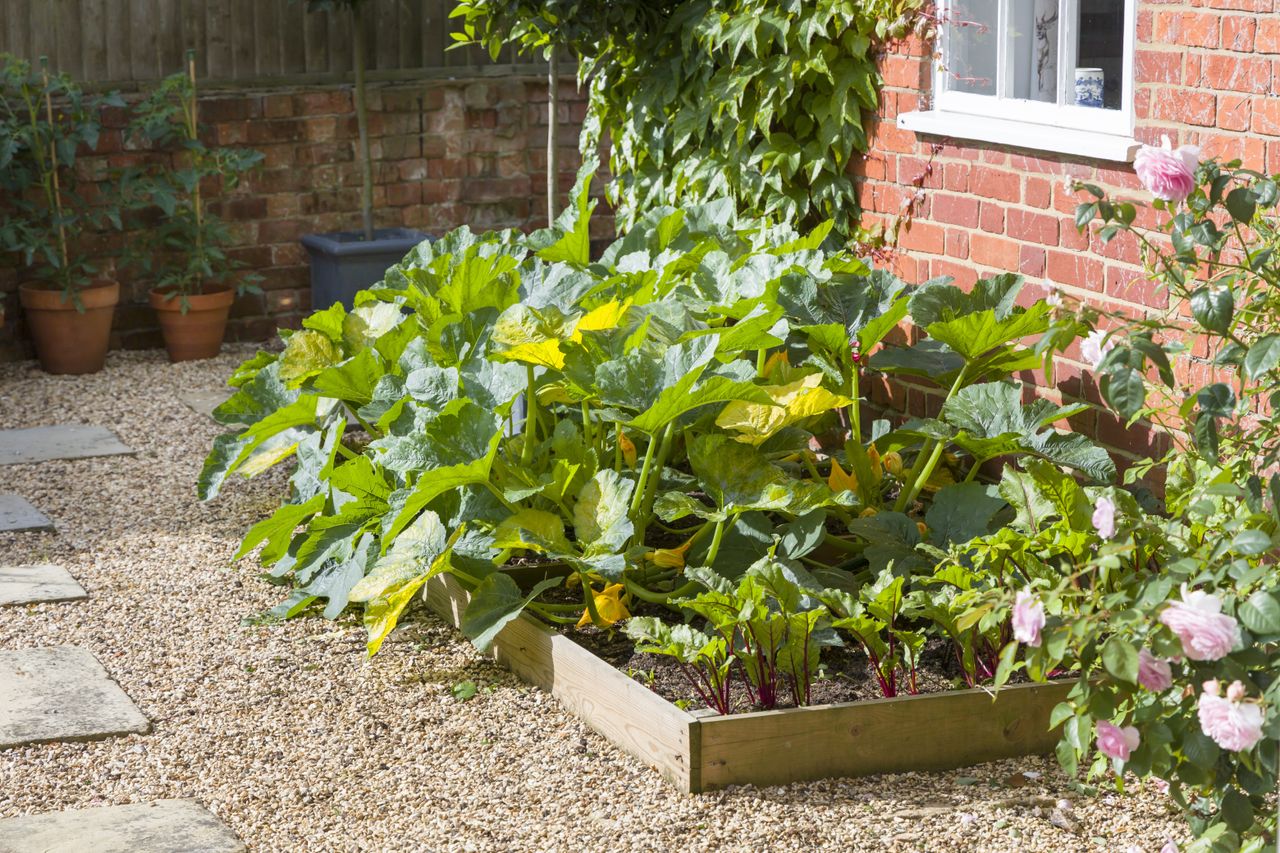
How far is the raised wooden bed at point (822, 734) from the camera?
305 cm

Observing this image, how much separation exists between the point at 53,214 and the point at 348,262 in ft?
4.27

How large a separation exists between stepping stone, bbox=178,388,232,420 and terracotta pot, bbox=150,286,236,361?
62 centimetres

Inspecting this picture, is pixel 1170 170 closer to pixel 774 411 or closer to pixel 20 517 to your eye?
pixel 774 411

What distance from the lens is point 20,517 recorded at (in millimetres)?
5055

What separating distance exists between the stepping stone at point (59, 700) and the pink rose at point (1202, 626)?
2.33m

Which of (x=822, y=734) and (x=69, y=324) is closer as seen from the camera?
(x=822, y=734)

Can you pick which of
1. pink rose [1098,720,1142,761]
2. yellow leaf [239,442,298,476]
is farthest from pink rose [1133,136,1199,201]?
yellow leaf [239,442,298,476]

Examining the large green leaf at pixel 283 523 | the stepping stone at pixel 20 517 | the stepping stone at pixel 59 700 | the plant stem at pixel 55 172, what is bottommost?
the stepping stone at pixel 59 700

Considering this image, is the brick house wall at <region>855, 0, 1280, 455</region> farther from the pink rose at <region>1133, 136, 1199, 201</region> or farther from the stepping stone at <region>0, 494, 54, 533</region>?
the stepping stone at <region>0, 494, 54, 533</region>

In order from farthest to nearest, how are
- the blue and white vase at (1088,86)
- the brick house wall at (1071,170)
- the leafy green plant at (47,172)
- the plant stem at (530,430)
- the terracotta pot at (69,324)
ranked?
the terracotta pot at (69,324) < the leafy green plant at (47,172) < the blue and white vase at (1088,86) < the plant stem at (530,430) < the brick house wall at (1071,170)

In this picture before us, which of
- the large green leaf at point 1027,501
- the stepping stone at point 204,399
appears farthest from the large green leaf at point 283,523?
the stepping stone at point 204,399

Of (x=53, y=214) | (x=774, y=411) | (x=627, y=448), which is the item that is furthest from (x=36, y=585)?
(x=53, y=214)

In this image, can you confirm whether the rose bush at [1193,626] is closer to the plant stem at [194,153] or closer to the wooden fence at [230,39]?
the plant stem at [194,153]

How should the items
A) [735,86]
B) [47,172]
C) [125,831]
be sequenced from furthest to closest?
1. [47,172]
2. [735,86]
3. [125,831]
